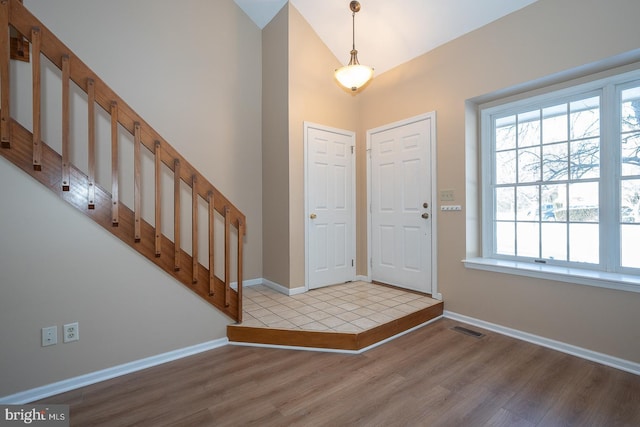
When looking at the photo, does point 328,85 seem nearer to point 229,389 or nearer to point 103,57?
point 103,57

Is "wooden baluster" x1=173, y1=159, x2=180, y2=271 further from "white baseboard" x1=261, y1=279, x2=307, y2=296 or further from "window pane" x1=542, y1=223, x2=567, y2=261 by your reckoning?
"window pane" x1=542, y1=223, x2=567, y2=261

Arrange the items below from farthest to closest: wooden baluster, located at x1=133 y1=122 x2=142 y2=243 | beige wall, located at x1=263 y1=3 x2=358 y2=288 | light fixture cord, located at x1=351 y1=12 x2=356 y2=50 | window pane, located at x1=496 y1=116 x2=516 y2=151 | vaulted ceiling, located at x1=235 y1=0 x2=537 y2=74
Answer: beige wall, located at x1=263 y1=3 x2=358 y2=288, light fixture cord, located at x1=351 y1=12 x2=356 y2=50, window pane, located at x1=496 y1=116 x2=516 y2=151, vaulted ceiling, located at x1=235 y1=0 x2=537 y2=74, wooden baluster, located at x1=133 y1=122 x2=142 y2=243

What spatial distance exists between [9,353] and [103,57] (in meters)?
2.72

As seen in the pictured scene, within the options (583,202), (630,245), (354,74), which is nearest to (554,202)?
(583,202)

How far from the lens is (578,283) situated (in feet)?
7.81

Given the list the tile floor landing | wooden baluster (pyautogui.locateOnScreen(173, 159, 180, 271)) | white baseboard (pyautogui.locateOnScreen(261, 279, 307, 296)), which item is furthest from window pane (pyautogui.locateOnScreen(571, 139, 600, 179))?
wooden baluster (pyautogui.locateOnScreen(173, 159, 180, 271))

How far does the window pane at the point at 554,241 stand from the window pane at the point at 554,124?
0.82 m

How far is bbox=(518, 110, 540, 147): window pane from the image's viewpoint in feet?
9.40

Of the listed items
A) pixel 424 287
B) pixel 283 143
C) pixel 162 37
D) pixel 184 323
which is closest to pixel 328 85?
pixel 283 143

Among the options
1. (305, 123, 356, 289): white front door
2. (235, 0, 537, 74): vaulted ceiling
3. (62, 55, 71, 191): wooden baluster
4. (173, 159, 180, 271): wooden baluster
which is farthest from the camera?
(305, 123, 356, 289): white front door

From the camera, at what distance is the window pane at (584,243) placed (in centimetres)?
251

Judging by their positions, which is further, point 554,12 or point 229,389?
point 554,12

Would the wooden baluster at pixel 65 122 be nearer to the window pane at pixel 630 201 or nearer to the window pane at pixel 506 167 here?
the window pane at pixel 506 167

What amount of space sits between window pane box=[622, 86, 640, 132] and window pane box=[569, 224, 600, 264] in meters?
0.84
